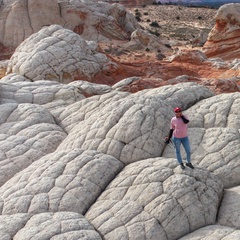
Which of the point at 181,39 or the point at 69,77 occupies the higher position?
the point at 69,77

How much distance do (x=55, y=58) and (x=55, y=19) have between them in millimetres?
13172

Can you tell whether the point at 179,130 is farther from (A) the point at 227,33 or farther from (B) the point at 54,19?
(B) the point at 54,19

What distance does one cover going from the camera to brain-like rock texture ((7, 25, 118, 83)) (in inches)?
776

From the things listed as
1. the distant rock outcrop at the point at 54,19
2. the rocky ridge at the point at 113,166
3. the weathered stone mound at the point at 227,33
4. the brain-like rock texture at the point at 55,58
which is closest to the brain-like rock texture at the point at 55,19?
the distant rock outcrop at the point at 54,19

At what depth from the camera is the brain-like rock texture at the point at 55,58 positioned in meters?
19.7

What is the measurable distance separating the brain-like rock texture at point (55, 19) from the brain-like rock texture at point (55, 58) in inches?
409

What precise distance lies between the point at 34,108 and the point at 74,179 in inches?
195

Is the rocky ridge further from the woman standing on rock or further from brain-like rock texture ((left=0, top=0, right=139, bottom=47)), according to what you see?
brain-like rock texture ((left=0, top=0, right=139, bottom=47))

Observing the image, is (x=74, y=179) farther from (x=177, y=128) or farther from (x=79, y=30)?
(x=79, y=30)

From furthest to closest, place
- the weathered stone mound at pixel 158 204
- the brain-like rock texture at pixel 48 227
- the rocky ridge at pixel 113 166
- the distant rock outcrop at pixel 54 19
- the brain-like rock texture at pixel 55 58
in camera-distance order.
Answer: the distant rock outcrop at pixel 54 19
the brain-like rock texture at pixel 55 58
the rocky ridge at pixel 113 166
the weathered stone mound at pixel 158 204
the brain-like rock texture at pixel 48 227

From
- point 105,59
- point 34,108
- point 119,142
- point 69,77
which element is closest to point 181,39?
point 105,59

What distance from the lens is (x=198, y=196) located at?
308 inches

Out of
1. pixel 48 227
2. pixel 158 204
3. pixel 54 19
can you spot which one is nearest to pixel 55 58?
pixel 54 19

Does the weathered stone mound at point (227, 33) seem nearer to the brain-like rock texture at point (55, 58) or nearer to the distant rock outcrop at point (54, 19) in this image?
the distant rock outcrop at point (54, 19)
